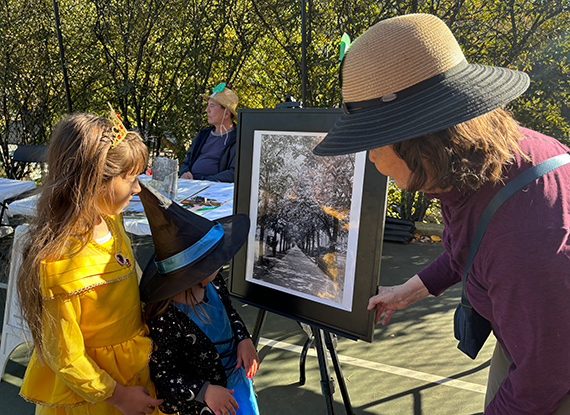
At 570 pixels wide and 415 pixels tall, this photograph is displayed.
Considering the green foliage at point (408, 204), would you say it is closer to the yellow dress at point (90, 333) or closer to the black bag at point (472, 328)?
the black bag at point (472, 328)

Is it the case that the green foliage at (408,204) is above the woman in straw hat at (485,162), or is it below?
below

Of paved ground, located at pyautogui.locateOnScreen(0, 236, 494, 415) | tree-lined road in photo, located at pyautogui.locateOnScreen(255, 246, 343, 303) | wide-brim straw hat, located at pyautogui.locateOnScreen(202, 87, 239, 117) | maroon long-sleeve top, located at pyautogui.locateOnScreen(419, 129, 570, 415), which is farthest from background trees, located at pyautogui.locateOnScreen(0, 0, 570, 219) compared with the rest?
maroon long-sleeve top, located at pyautogui.locateOnScreen(419, 129, 570, 415)

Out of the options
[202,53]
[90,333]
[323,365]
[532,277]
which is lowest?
[323,365]

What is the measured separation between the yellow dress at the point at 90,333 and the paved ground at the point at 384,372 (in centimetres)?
107

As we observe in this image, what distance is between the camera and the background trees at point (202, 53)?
4.34 metres

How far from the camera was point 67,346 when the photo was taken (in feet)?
3.59

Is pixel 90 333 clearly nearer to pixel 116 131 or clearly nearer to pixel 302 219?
pixel 116 131

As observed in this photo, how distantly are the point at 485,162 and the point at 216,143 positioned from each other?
3296mm

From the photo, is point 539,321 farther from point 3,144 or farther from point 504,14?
point 3,144

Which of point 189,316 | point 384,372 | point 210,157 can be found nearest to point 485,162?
point 189,316

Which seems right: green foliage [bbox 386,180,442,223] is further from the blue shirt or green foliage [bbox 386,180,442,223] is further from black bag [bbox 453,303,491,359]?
black bag [bbox 453,303,491,359]

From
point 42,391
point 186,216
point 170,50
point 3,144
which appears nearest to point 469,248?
point 186,216

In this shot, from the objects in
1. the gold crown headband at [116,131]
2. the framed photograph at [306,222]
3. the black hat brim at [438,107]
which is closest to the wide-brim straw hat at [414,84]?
the black hat brim at [438,107]

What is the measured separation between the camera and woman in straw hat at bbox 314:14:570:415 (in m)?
0.71
